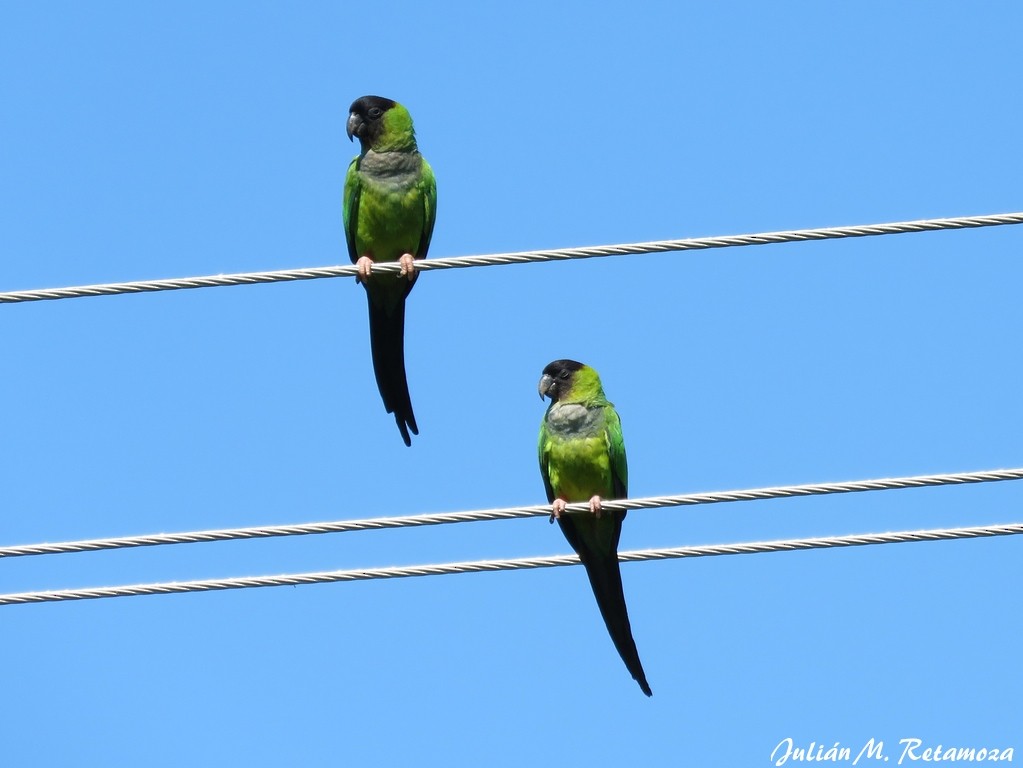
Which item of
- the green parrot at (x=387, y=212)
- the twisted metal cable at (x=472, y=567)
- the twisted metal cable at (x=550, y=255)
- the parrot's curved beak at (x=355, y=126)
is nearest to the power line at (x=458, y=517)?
the twisted metal cable at (x=472, y=567)

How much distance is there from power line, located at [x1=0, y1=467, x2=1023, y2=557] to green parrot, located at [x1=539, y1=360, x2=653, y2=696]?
2094 mm

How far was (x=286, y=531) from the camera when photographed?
5.45 m

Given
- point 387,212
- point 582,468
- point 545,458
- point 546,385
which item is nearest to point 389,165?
point 387,212

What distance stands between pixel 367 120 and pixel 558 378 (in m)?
1.92

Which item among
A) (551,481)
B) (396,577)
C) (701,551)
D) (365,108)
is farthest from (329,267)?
(365,108)

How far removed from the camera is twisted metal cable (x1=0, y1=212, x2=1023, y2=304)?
5.58 metres

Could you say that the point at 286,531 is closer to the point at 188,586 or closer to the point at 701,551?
the point at 188,586

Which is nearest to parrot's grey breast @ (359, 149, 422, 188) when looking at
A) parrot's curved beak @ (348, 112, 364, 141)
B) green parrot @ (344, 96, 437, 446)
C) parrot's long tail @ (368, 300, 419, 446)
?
green parrot @ (344, 96, 437, 446)

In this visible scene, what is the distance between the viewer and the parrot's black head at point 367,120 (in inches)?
347

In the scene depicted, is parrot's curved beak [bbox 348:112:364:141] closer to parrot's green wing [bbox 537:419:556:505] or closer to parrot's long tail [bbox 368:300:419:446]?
parrot's long tail [bbox 368:300:419:446]

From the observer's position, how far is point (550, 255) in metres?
5.83

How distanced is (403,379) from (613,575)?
175 cm

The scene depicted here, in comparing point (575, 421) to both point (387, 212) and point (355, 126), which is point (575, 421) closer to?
point (387, 212)

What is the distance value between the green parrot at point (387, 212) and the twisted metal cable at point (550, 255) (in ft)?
8.49
